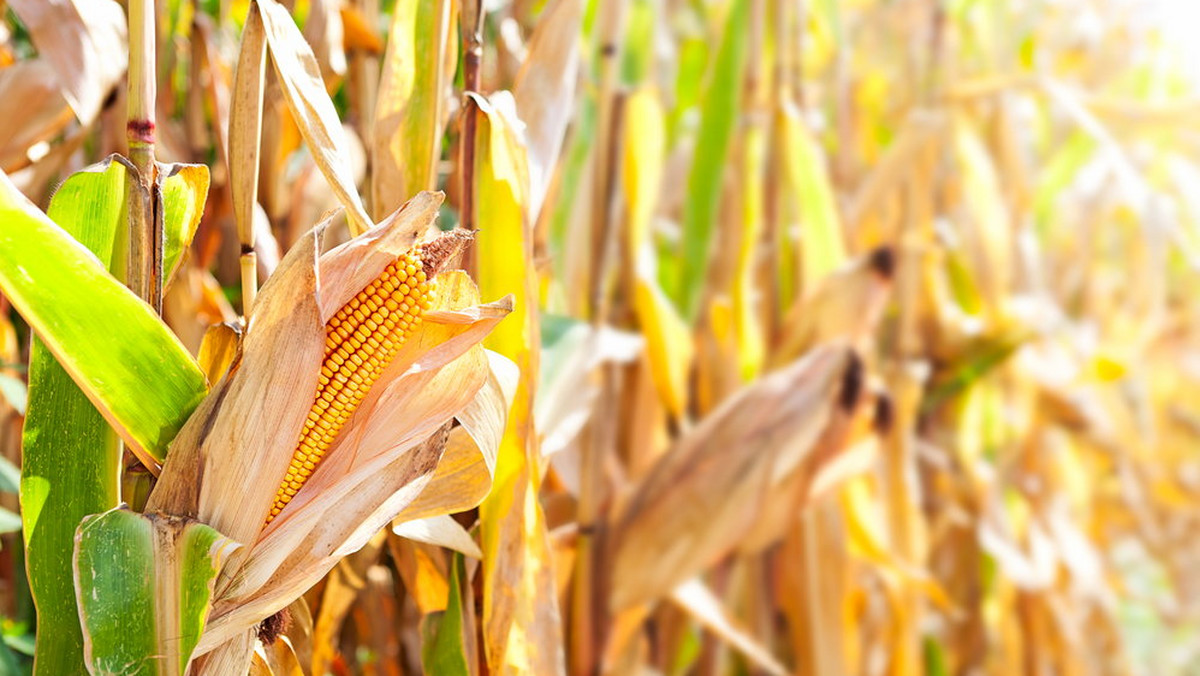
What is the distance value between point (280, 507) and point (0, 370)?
20cm

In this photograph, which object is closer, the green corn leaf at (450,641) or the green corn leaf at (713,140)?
the green corn leaf at (450,641)

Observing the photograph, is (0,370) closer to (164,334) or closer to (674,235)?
(164,334)

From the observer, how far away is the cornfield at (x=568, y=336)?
0.26 meters

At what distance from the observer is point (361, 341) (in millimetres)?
267

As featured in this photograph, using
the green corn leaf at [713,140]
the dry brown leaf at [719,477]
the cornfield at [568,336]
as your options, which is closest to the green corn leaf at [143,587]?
the cornfield at [568,336]

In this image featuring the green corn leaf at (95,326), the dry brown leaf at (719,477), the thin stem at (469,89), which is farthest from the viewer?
the dry brown leaf at (719,477)

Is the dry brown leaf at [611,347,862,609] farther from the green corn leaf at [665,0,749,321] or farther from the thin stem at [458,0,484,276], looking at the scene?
the thin stem at [458,0,484,276]

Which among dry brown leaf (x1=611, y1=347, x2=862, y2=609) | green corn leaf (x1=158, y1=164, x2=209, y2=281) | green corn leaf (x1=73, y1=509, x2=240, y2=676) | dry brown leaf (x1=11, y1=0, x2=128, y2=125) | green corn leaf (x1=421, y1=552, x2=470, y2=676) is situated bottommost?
dry brown leaf (x1=611, y1=347, x2=862, y2=609)

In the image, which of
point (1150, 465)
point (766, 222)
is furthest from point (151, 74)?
point (1150, 465)

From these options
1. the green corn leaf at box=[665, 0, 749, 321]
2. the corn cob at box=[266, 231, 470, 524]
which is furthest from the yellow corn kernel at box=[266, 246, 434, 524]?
the green corn leaf at box=[665, 0, 749, 321]

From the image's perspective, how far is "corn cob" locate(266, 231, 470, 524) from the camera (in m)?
0.26

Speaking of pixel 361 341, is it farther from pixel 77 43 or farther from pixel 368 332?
pixel 77 43

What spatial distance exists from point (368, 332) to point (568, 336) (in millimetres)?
232

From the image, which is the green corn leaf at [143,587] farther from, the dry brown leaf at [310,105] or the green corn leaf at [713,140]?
the green corn leaf at [713,140]
